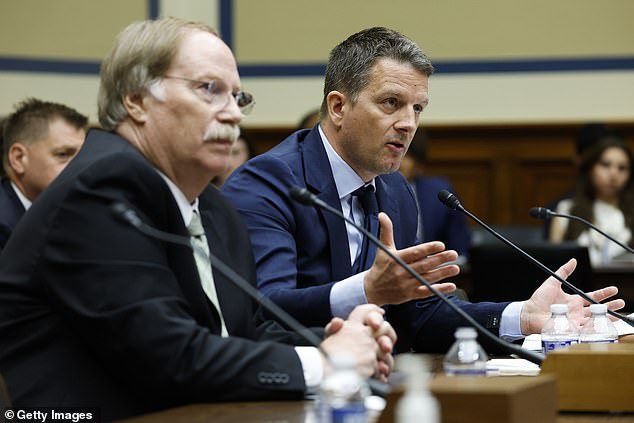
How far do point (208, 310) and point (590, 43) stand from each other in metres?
7.07

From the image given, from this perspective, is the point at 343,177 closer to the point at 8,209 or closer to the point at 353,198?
the point at 353,198

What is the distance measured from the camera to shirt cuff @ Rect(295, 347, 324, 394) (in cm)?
210

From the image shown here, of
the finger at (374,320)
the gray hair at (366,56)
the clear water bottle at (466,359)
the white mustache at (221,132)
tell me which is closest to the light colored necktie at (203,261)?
the white mustache at (221,132)

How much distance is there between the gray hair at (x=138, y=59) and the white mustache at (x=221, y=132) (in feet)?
0.52

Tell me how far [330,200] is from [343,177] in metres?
0.14

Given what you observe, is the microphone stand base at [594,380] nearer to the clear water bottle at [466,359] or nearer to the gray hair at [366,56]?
the clear water bottle at [466,359]

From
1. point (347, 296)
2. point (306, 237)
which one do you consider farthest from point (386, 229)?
point (306, 237)

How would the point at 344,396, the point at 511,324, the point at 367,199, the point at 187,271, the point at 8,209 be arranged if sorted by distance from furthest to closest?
1. the point at 8,209
2. the point at 367,199
3. the point at 511,324
4. the point at 187,271
5. the point at 344,396

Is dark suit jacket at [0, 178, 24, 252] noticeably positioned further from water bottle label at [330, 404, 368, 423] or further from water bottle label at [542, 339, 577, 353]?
water bottle label at [330, 404, 368, 423]

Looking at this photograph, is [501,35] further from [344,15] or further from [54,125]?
[54,125]

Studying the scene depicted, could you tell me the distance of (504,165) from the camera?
8.88m

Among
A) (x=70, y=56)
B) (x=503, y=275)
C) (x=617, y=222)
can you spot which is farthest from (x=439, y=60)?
(x=503, y=275)

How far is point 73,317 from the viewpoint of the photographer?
6.75ft

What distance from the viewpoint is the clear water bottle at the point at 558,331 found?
8.51 ft
